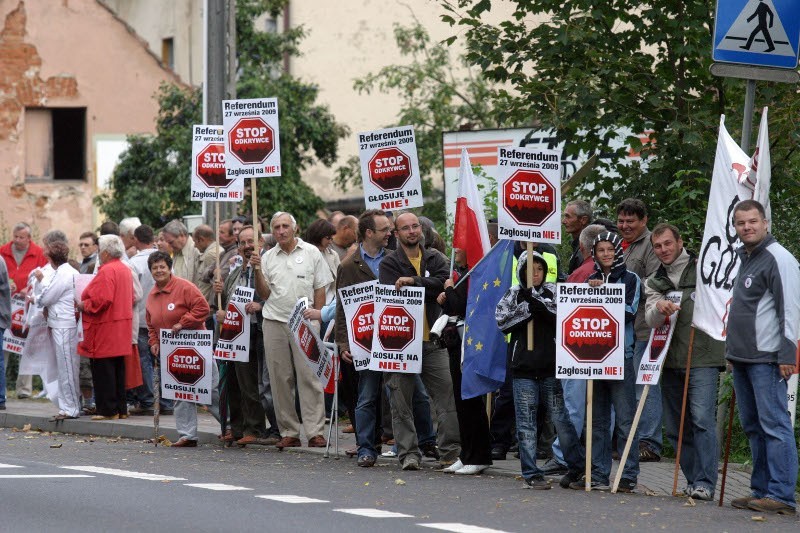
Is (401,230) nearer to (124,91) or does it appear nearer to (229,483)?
(229,483)

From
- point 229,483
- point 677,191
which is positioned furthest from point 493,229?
point 229,483

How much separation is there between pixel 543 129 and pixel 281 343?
10.6 ft

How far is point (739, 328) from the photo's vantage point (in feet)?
33.4

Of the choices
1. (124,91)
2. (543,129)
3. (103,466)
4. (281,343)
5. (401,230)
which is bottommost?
(103,466)

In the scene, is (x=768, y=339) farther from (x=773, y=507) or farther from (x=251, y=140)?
(x=251, y=140)

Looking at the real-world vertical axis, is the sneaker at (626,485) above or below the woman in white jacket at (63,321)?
below

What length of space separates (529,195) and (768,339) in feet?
8.02

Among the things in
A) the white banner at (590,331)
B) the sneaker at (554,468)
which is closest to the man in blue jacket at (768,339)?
the white banner at (590,331)

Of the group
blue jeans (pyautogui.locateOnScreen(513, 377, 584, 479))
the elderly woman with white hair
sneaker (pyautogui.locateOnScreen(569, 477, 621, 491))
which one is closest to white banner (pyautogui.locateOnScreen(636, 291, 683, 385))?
blue jeans (pyautogui.locateOnScreen(513, 377, 584, 479))

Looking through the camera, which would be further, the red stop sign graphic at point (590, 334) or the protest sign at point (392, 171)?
the protest sign at point (392, 171)

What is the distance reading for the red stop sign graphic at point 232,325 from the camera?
14508mm

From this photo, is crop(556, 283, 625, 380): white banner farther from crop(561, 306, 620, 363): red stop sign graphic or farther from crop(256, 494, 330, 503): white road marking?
crop(256, 494, 330, 503): white road marking

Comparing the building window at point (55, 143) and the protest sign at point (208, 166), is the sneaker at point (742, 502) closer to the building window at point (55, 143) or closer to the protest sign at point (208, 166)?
the protest sign at point (208, 166)

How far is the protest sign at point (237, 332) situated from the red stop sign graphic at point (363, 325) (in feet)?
5.20
